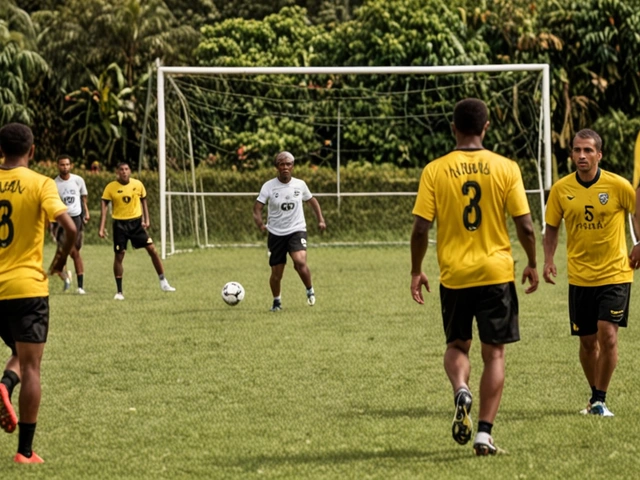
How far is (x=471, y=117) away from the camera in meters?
7.25

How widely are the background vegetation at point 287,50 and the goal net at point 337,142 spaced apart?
1.51 ft

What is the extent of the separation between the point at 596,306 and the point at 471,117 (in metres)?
2.23

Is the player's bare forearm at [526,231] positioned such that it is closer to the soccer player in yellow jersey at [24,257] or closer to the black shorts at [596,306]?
the black shorts at [596,306]

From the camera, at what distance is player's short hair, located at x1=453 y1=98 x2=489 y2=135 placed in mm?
7262

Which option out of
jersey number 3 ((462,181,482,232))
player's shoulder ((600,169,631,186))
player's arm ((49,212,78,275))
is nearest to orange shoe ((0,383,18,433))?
player's arm ((49,212,78,275))

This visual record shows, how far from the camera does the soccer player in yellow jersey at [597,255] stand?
8.74 m

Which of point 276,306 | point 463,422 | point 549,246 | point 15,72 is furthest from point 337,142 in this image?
point 463,422

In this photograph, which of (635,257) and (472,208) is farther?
(635,257)

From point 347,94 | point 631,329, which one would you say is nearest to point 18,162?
point 631,329

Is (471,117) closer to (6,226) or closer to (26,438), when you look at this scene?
(6,226)

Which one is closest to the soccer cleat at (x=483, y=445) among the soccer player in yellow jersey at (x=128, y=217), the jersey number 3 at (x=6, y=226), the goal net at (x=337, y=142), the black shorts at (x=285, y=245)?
the jersey number 3 at (x=6, y=226)

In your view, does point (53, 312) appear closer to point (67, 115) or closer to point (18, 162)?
point (18, 162)

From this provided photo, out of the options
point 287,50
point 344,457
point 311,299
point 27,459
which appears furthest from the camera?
point 287,50

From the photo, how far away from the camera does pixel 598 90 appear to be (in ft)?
107
